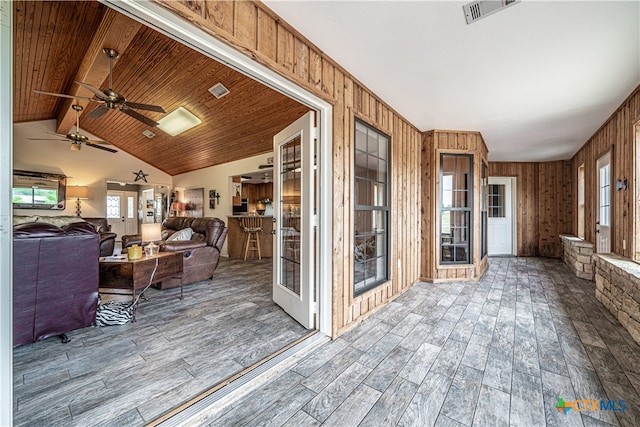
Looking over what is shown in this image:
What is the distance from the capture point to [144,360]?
75.3 inches

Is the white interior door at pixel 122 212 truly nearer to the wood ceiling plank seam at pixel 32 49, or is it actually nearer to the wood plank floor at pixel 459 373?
the wood ceiling plank seam at pixel 32 49

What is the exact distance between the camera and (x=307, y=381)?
169cm

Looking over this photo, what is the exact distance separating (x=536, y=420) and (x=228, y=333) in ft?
7.50

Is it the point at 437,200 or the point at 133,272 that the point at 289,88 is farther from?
the point at 437,200

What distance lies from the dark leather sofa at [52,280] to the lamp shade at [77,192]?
5.57 metres

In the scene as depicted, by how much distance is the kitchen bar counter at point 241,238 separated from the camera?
622 centimetres

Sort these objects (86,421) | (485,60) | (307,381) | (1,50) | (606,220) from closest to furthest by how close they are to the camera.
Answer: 1. (1,50)
2. (86,421)
3. (307,381)
4. (485,60)
5. (606,220)

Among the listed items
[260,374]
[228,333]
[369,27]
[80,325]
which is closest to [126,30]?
[369,27]

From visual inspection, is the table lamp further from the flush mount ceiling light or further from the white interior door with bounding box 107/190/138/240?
the white interior door with bounding box 107/190/138/240

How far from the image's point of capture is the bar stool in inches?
236

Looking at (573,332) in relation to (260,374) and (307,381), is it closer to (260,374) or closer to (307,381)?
(307,381)

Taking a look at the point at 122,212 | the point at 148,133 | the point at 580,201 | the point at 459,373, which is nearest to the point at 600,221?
the point at 580,201

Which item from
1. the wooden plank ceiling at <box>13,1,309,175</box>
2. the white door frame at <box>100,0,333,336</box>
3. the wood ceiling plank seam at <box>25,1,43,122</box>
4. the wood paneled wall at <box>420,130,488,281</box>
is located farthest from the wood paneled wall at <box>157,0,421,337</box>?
the wood ceiling plank seam at <box>25,1,43,122</box>

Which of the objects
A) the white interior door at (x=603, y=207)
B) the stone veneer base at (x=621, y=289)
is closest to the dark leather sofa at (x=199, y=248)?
the stone veneer base at (x=621, y=289)
